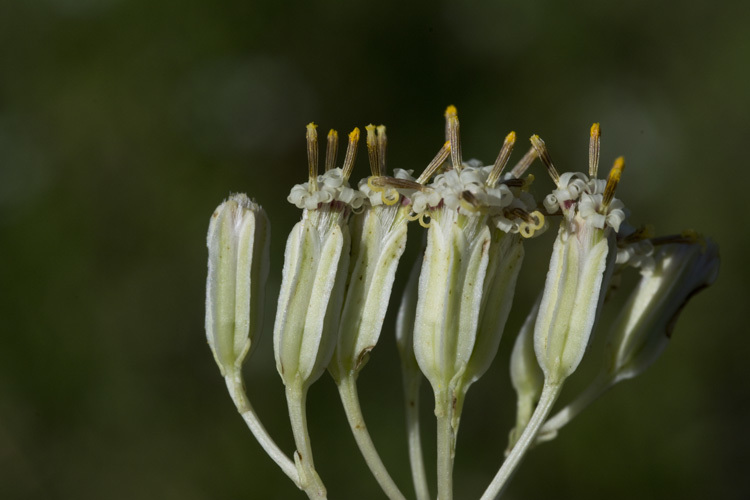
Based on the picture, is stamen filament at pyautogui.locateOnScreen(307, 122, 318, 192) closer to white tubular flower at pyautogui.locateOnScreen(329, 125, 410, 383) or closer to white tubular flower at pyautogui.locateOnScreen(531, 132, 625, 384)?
white tubular flower at pyautogui.locateOnScreen(329, 125, 410, 383)

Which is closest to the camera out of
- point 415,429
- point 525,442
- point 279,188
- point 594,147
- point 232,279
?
point 525,442

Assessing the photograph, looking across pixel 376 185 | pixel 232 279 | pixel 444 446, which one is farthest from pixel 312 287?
pixel 444 446

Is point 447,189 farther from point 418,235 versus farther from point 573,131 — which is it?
point 573,131

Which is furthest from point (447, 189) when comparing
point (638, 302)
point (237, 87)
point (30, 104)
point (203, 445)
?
point (30, 104)

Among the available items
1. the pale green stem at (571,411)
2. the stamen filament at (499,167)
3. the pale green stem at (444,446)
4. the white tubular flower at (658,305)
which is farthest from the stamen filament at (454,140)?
the pale green stem at (571,411)

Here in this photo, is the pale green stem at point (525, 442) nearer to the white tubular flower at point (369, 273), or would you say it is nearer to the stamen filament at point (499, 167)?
the white tubular flower at point (369, 273)

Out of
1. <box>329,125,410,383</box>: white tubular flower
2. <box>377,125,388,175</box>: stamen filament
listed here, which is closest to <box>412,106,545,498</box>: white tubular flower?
<box>329,125,410,383</box>: white tubular flower

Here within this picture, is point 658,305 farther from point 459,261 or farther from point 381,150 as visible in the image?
point 381,150
